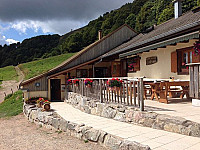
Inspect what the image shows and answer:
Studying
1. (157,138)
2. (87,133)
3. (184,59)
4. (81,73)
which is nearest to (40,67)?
(81,73)

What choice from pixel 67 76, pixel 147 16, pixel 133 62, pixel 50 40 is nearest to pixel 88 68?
pixel 67 76

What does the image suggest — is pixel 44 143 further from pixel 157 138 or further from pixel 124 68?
pixel 124 68

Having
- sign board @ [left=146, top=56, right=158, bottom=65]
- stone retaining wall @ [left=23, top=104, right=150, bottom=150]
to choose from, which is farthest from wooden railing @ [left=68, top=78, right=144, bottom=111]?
sign board @ [left=146, top=56, right=158, bottom=65]

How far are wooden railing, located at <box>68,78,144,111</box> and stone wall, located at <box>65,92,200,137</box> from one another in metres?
0.22

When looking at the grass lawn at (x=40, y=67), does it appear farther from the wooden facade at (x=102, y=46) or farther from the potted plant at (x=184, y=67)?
the potted plant at (x=184, y=67)

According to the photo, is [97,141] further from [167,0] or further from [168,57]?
[167,0]

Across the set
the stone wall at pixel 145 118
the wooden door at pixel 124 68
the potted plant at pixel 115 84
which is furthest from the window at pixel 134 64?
the potted plant at pixel 115 84

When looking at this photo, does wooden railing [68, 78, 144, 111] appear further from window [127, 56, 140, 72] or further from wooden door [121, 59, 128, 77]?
wooden door [121, 59, 128, 77]

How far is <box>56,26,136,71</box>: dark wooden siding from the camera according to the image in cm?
1750

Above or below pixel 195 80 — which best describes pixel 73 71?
above

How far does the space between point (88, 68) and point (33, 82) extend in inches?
202

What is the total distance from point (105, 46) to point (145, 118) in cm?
1353

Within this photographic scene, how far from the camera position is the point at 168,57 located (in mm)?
9125

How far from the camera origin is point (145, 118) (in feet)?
17.8
